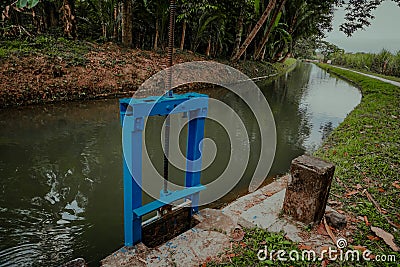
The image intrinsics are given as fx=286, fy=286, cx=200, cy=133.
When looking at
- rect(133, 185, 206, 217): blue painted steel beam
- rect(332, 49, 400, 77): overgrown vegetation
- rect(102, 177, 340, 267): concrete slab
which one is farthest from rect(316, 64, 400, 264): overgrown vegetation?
rect(332, 49, 400, 77): overgrown vegetation

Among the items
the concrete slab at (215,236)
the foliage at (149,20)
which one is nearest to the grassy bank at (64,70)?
the foliage at (149,20)

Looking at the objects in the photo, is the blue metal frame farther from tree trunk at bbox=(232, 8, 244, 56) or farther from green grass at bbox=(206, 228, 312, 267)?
tree trunk at bbox=(232, 8, 244, 56)

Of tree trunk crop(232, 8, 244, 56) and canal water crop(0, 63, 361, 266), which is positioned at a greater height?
tree trunk crop(232, 8, 244, 56)

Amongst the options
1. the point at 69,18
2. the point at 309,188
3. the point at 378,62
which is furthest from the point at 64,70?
the point at 378,62

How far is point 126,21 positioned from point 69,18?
6.35 ft

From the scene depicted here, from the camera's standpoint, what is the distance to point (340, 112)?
890 centimetres

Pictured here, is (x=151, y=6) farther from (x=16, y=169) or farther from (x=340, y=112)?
(x=16, y=169)

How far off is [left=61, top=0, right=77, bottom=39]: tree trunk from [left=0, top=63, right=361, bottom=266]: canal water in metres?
3.46

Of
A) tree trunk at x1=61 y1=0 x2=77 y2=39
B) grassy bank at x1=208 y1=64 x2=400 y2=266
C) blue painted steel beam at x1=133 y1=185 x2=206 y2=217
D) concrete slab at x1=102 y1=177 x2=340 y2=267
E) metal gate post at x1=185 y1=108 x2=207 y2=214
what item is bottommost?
concrete slab at x1=102 y1=177 x2=340 y2=267

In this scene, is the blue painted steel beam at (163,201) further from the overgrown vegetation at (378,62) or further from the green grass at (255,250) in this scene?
the overgrown vegetation at (378,62)

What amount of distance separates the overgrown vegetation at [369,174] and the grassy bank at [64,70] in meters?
6.35

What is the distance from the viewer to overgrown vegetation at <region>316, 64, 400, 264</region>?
8.32ft

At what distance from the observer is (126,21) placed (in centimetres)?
1045

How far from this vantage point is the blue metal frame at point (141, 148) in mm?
1887
